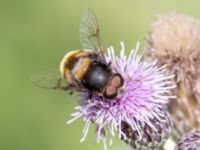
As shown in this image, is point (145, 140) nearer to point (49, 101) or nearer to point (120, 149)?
point (120, 149)

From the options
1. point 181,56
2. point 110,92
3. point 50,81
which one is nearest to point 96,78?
point 110,92

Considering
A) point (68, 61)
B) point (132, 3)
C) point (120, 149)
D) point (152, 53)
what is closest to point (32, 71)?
point (132, 3)

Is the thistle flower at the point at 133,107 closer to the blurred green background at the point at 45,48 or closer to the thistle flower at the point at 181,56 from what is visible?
the thistle flower at the point at 181,56

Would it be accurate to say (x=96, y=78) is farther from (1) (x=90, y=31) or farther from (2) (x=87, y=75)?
(1) (x=90, y=31)

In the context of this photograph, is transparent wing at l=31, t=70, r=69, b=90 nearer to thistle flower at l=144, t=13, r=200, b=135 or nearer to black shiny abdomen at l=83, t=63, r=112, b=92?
black shiny abdomen at l=83, t=63, r=112, b=92

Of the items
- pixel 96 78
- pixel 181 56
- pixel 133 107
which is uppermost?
pixel 181 56

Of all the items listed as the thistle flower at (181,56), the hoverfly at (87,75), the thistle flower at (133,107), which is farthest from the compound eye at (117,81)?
the thistle flower at (181,56)
